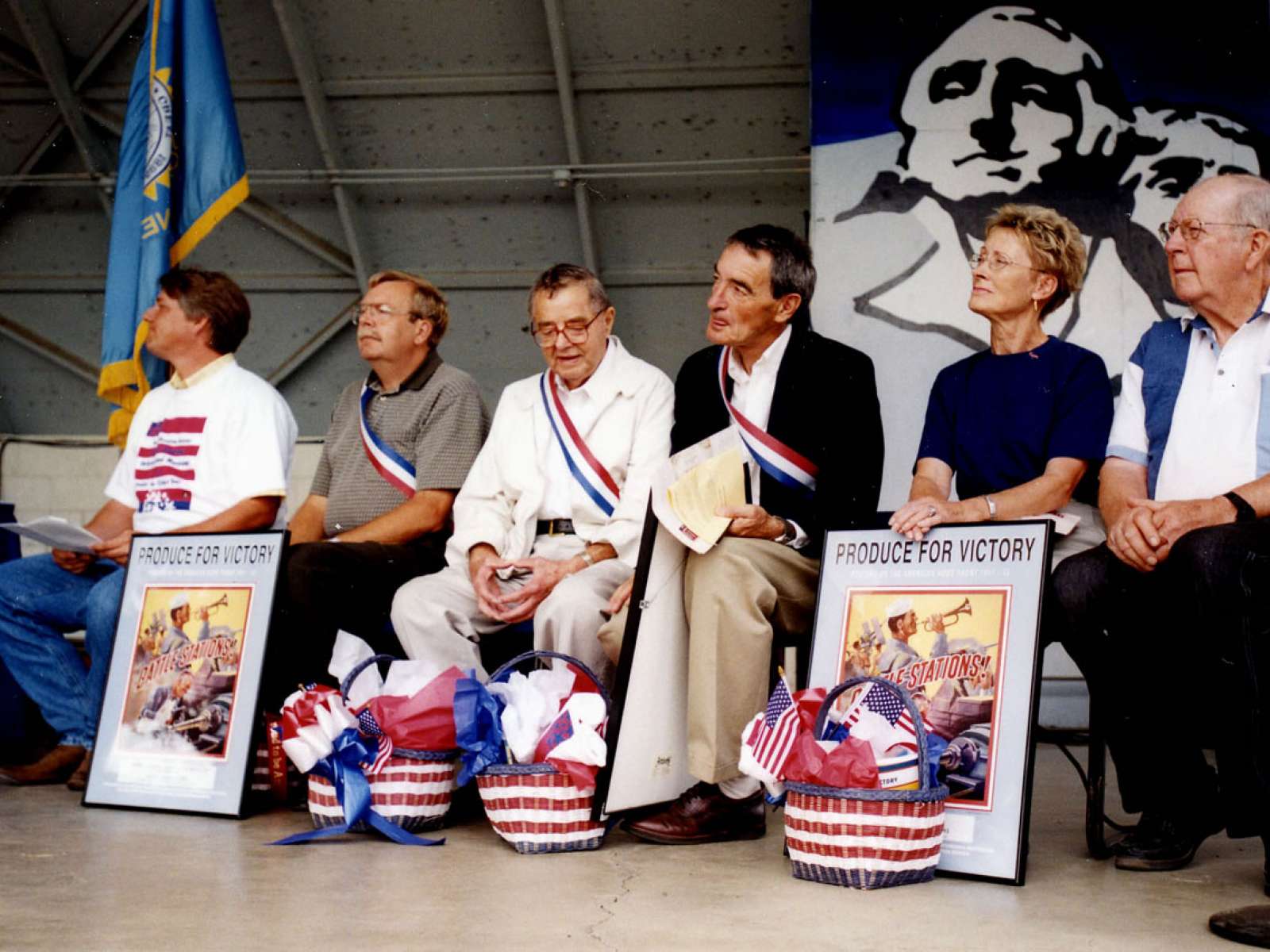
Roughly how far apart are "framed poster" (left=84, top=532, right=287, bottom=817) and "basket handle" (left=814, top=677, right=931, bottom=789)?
1334 millimetres

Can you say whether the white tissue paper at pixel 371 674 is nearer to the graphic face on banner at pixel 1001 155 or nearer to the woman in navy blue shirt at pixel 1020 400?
the woman in navy blue shirt at pixel 1020 400

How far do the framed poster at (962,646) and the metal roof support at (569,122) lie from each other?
3.55 metres

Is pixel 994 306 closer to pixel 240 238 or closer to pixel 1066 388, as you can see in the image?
pixel 1066 388

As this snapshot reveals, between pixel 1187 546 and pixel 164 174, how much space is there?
3479 millimetres

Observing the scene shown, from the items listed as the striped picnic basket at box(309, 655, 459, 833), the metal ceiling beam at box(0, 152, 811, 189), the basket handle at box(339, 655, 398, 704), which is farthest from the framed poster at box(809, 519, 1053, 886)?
the metal ceiling beam at box(0, 152, 811, 189)

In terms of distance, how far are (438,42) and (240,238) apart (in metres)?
1.43

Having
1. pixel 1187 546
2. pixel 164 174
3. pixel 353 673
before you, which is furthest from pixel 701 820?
pixel 164 174

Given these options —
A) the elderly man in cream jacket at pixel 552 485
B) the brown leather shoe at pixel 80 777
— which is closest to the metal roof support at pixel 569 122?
the elderly man in cream jacket at pixel 552 485

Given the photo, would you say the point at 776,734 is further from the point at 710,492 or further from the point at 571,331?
the point at 571,331

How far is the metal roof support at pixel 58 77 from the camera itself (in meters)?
6.17

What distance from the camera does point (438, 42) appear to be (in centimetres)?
609

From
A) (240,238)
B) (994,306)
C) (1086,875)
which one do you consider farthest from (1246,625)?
(240,238)

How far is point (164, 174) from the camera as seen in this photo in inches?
186

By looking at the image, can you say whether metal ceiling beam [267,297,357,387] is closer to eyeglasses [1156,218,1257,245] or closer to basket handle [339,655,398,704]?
basket handle [339,655,398,704]
